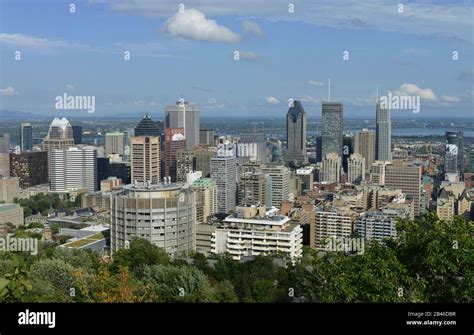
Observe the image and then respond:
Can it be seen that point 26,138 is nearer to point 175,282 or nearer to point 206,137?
point 206,137

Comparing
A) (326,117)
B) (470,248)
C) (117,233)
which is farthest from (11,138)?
(470,248)

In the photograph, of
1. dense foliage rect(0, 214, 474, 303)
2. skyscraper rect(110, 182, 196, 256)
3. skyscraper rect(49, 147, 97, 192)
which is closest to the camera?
dense foliage rect(0, 214, 474, 303)

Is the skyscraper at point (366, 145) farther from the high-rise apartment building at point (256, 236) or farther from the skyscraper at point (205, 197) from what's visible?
the skyscraper at point (205, 197)

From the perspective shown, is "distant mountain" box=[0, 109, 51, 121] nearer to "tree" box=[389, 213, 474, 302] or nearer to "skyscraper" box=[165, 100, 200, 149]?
"skyscraper" box=[165, 100, 200, 149]

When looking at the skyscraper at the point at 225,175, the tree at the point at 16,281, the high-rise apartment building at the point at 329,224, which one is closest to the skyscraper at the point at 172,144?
the skyscraper at the point at 225,175

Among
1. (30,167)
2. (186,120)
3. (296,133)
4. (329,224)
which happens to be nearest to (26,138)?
(186,120)

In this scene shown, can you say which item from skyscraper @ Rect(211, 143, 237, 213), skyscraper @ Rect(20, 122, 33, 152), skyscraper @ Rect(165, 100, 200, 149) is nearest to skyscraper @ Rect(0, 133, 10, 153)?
skyscraper @ Rect(20, 122, 33, 152)
